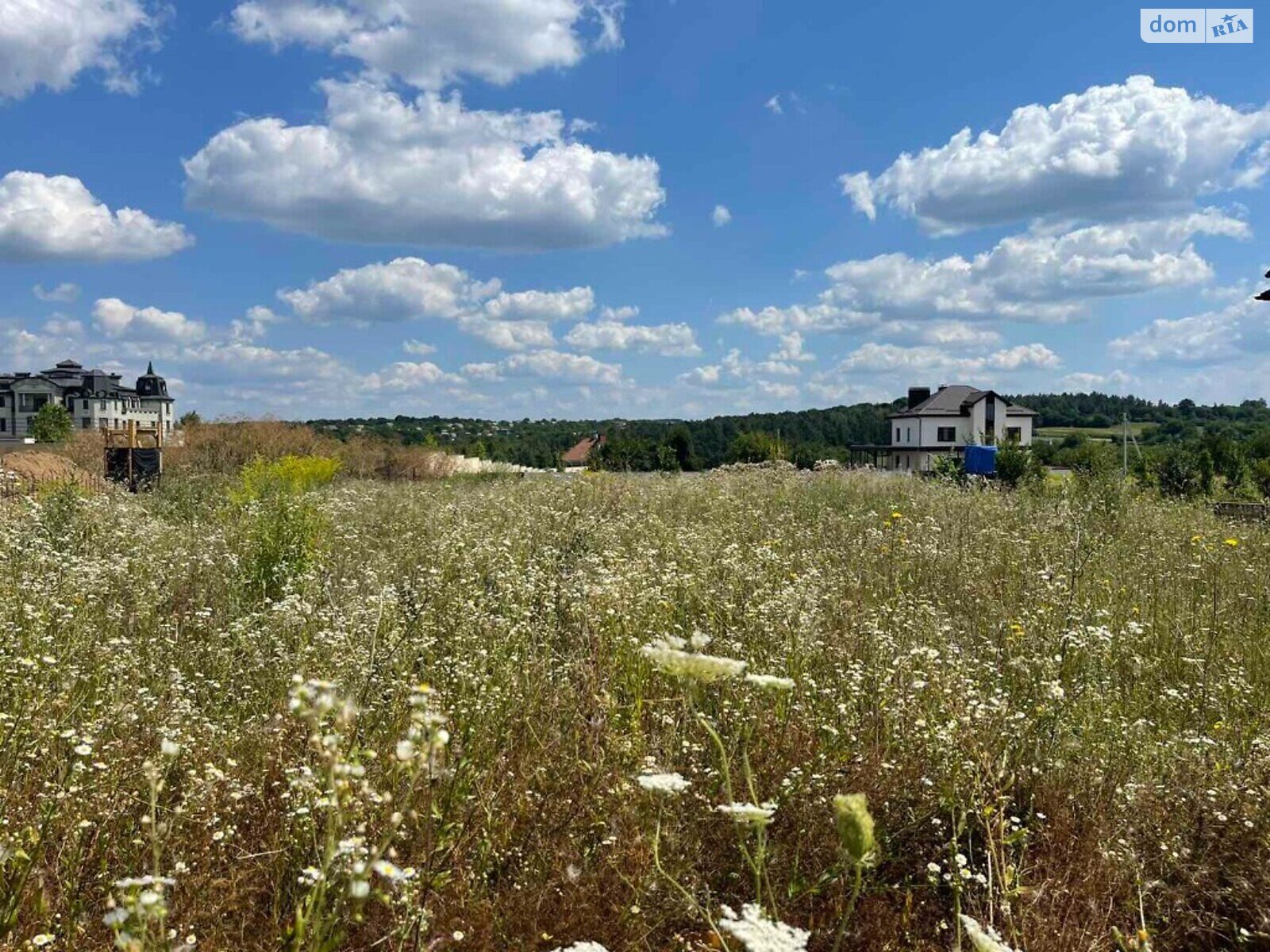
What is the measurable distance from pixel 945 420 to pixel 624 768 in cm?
6637

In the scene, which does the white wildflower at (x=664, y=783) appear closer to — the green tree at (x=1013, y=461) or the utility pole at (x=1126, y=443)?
the utility pole at (x=1126, y=443)

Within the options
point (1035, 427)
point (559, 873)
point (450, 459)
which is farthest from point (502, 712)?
point (1035, 427)

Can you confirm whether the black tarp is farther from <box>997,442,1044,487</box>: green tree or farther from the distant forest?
<box>997,442,1044,487</box>: green tree

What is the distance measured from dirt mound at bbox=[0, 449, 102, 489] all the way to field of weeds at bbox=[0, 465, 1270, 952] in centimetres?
911

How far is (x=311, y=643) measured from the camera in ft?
14.8

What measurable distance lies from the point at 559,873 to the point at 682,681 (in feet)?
3.63

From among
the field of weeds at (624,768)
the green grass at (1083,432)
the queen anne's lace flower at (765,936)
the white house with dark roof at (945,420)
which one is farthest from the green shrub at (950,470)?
the green grass at (1083,432)

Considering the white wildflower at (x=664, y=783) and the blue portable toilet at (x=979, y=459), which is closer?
the white wildflower at (x=664, y=783)

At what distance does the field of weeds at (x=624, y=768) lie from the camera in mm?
2328

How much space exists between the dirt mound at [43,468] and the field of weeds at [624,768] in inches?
359

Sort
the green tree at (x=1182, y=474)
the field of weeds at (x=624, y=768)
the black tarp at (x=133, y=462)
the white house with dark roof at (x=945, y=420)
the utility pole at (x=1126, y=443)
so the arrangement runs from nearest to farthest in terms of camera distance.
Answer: the field of weeds at (x=624, y=768) → the utility pole at (x=1126, y=443) → the green tree at (x=1182, y=474) → the black tarp at (x=133, y=462) → the white house with dark roof at (x=945, y=420)

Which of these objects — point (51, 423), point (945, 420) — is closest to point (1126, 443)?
point (945, 420)

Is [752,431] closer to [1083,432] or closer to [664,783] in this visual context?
[1083,432]

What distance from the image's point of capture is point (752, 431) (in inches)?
2315
